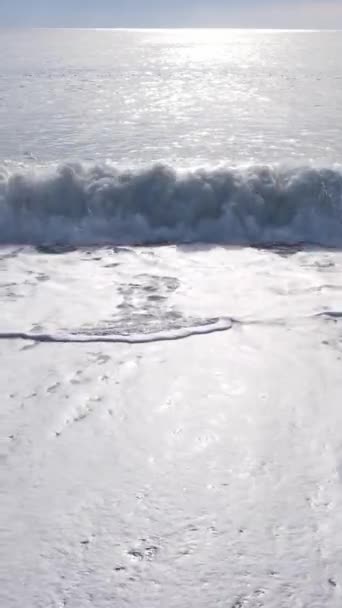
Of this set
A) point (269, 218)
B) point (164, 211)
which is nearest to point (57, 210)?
point (164, 211)

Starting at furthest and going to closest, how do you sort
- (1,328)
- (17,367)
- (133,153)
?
(133,153), (1,328), (17,367)

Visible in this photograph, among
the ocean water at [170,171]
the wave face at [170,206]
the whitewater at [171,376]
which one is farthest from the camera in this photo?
the ocean water at [170,171]

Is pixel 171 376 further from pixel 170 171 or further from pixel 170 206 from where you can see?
pixel 170 171

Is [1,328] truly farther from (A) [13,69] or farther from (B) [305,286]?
(A) [13,69]

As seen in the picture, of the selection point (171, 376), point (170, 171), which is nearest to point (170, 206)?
point (170, 171)

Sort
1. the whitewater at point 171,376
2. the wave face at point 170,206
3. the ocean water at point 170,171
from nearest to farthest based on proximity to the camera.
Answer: the whitewater at point 171,376 < the wave face at point 170,206 < the ocean water at point 170,171
